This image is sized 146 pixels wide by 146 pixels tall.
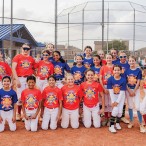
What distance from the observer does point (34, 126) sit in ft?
17.3

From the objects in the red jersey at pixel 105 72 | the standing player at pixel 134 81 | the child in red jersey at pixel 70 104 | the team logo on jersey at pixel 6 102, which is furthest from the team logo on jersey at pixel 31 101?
the standing player at pixel 134 81

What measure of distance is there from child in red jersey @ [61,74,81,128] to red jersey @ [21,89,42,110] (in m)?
0.55

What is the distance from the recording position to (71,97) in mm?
5562

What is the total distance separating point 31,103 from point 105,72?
1.67 m

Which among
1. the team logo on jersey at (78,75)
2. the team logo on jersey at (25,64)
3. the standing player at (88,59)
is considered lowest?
the team logo on jersey at (78,75)

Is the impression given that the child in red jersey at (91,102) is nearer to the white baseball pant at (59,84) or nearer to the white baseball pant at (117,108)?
the white baseball pant at (117,108)

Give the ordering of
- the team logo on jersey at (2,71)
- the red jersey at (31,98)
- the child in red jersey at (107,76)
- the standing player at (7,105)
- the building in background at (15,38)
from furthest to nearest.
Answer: the building in background at (15,38), the team logo on jersey at (2,71), the child in red jersey at (107,76), the red jersey at (31,98), the standing player at (7,105)

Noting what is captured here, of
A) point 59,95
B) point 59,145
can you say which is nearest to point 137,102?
point 59,95

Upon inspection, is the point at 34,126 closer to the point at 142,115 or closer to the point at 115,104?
the point at 115,104

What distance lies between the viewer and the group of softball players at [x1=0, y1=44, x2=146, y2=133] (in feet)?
17.5

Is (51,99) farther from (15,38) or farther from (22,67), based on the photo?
(15,38)

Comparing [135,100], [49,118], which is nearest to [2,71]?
[49,118]

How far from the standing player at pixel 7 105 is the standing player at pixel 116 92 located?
1907 millimetres

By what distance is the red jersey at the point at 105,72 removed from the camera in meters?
5.71
